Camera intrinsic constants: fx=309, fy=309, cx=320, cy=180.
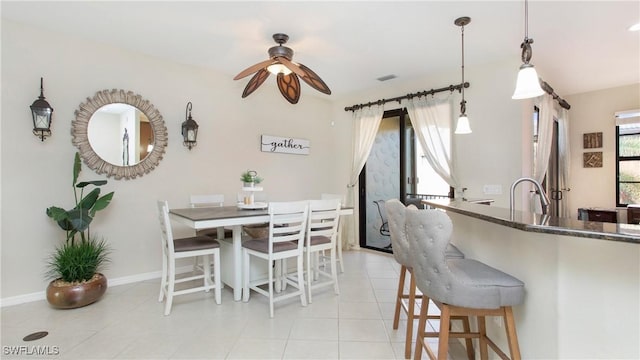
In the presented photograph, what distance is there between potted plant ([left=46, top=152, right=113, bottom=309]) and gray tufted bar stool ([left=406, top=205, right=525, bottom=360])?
2.93 meters

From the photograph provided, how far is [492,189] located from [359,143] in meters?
2.12

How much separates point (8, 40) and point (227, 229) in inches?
107

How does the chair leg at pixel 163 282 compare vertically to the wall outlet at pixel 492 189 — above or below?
below

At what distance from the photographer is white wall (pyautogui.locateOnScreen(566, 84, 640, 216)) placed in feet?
16.5

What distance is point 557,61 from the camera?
383 centimetres

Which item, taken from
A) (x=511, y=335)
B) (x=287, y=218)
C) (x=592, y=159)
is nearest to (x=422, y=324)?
(x=511, y=335)

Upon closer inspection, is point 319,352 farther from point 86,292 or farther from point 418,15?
point 418,15

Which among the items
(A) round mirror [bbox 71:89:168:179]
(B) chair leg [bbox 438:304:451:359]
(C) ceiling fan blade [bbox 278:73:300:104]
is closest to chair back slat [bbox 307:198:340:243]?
(C) ceiling fan blade [bbox 278:73:300:104]

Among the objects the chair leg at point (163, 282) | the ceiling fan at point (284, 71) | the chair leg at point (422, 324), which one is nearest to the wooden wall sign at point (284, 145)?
the ceiling fan at point (284, 71)

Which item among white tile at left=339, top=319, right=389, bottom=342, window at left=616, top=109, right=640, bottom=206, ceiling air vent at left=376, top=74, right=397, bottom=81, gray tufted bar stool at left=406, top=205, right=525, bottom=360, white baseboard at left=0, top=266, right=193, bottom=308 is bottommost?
white tile at left=339, top=319, right=389, bottom=342

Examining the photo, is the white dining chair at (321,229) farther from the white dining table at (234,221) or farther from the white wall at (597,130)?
the white wall at (597,130)

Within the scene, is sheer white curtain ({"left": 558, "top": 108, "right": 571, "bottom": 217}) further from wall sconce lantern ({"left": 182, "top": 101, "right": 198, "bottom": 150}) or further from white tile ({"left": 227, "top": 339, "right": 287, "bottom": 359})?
wall sconce lantern ({"left": 182, "top": 101, "right": 198, "bottom": 150})

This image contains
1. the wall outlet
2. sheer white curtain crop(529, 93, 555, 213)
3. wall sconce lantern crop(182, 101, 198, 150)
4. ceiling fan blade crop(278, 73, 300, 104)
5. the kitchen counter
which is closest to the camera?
the kitchen counter

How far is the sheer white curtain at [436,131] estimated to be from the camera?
4141mm
